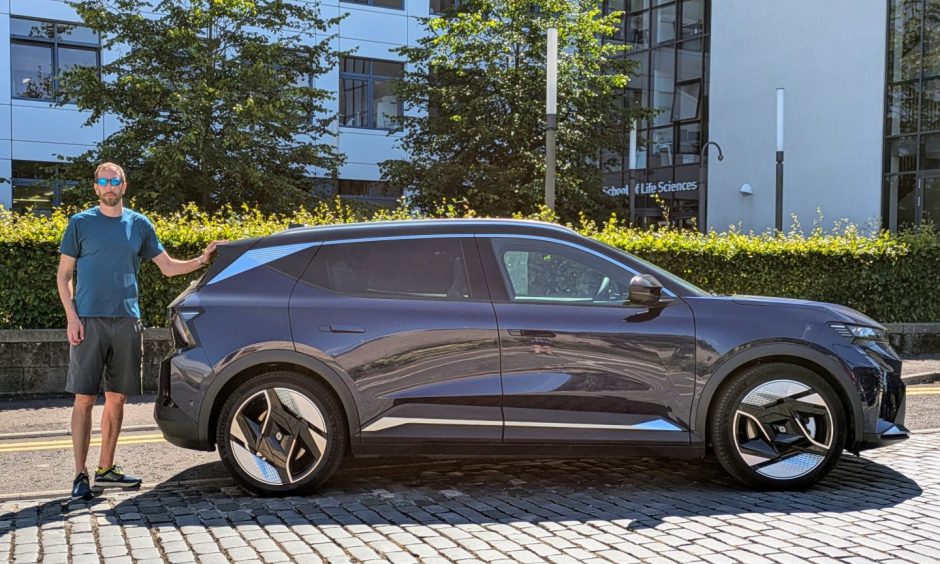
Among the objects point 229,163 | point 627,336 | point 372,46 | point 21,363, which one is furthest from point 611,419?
point 372,46

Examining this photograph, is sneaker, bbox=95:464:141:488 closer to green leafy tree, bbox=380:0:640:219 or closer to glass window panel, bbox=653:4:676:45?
green leafy tree, bbox=380:0:640:219

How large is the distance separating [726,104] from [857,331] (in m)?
24.4

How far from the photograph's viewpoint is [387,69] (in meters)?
30.5

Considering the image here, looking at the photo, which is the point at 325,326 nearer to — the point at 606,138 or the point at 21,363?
the point at 21,363

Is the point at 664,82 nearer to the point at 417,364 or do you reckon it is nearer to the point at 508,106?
the point at 508,106

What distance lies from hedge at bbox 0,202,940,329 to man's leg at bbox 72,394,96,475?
4.73 m

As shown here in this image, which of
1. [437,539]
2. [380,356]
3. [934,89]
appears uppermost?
[934,89]

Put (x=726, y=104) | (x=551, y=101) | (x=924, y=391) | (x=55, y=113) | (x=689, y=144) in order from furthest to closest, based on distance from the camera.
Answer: (x=689, y=144), (x=726, y=104), (x=55, y=113), (x=551, y=101), (x=924, y=391)

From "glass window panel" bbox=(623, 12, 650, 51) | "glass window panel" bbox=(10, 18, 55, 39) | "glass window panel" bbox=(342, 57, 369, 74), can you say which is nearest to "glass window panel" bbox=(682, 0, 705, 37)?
"glass window panel" bbox=(623, 12, 650, 51)

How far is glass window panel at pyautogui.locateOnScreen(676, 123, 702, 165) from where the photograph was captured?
29.2 m

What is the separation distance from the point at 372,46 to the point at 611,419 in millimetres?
26049

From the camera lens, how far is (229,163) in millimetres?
17375

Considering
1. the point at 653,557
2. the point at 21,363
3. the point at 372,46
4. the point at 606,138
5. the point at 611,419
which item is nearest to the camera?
the point at 653,557

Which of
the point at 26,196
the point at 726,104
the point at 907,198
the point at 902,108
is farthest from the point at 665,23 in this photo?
the point at 26,196
